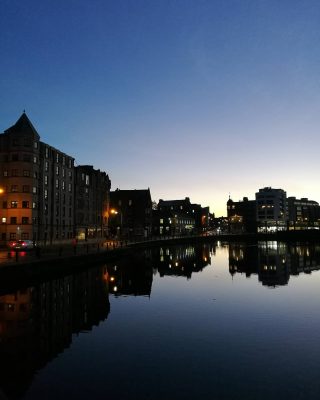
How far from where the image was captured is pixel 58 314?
28.6 metres

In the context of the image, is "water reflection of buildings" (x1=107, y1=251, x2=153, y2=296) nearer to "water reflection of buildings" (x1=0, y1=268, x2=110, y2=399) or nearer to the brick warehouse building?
"water reflection of buildings" (x1=0, y1=268, x2=110, y2=399)

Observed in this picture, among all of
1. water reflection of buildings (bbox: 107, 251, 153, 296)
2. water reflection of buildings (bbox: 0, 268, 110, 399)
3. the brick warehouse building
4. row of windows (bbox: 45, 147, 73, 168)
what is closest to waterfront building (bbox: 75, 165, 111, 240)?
row of windows (bbox: 45, 147, 73, 168)

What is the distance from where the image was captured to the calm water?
15.5 m

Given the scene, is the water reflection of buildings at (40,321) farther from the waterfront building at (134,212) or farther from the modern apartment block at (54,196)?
the waterfront building at (134,212)

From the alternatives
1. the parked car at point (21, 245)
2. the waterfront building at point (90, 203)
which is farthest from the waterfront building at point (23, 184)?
the waterfront building at point (90, 203)

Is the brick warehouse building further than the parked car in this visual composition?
Yes

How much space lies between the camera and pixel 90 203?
103m

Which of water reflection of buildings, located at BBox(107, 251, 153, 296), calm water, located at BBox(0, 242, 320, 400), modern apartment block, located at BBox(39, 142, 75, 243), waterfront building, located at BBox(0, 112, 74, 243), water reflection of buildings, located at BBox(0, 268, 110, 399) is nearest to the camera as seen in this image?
calm water, located at BBox(0, 242, 320, 400)

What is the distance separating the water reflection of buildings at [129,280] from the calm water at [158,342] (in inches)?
23.6

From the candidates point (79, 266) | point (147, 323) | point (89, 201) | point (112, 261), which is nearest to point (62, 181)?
point (89, 201)

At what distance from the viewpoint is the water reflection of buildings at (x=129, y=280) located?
132 ft

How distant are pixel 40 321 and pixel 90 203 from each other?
77.4 m

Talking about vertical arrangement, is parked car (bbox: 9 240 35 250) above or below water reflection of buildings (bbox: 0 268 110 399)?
above

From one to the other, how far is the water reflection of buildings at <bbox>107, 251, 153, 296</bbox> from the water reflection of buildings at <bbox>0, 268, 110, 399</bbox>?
1.76 m
